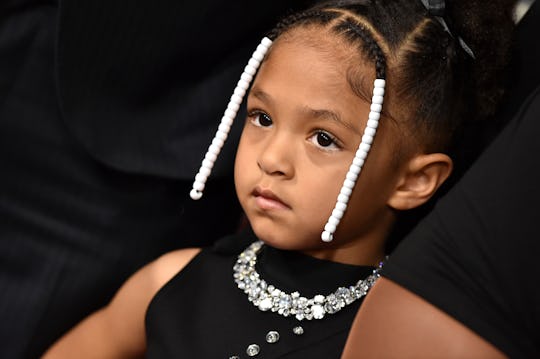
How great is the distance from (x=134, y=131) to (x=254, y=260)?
0.26 metres

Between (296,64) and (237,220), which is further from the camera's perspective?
(237,220)

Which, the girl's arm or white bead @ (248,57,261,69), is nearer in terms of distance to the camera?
white bead @ (248,57,261,69)

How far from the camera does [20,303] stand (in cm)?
121

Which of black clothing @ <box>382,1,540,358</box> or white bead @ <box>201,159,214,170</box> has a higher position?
black clothing @ <box>382,1,540,358</box>

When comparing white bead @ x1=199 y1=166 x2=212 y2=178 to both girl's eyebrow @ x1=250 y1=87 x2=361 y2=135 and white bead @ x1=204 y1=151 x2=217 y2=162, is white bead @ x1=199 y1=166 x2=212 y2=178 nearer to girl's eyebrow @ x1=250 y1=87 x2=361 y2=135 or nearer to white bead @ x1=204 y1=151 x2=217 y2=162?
white bead @ x1=204 y1=151 x2=217 y2=162

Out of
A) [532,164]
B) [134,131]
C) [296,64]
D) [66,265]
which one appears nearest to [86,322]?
[66,265]

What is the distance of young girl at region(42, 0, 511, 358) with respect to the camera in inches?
38.4

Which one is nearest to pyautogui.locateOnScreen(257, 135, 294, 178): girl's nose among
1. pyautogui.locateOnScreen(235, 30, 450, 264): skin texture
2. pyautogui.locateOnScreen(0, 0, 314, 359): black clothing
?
pyautogui.locateOnScreen(235, 30, 450, 264): skin texture

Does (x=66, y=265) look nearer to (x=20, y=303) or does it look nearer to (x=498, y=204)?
(x=20, y=303)

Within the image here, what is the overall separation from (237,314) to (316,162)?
0.22 m

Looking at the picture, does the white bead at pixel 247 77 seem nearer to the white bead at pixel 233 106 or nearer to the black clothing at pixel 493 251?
the white bead at pixel 233 106

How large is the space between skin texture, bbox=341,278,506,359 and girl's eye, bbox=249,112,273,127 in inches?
13.3

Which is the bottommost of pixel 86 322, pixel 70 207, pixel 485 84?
pixel 86 322

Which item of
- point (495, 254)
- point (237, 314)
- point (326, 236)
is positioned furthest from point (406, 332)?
point (237, 314)
